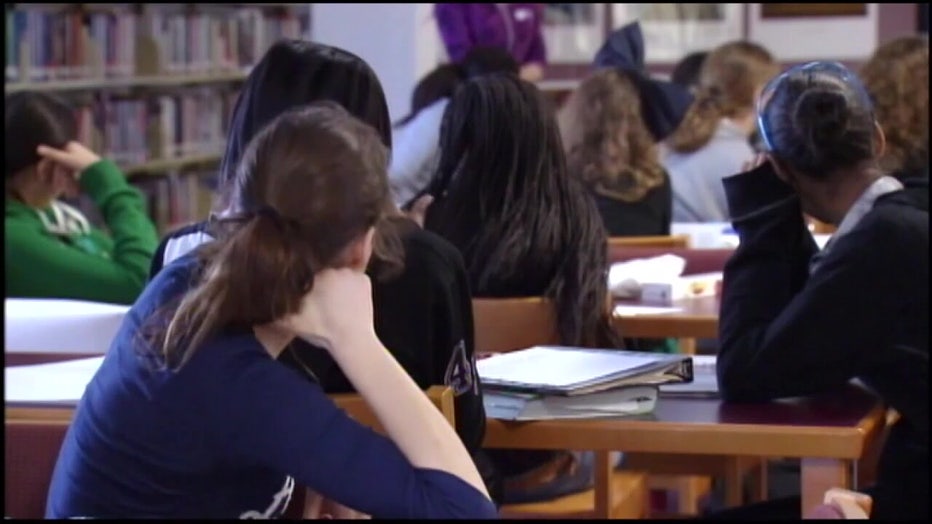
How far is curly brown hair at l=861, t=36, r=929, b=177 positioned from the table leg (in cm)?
127

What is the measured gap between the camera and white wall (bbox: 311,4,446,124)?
538 cm

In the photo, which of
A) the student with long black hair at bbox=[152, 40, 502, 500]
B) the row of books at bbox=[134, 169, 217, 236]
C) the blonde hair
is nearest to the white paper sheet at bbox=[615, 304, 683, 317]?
the student with long black hair at bbox=[152, 40, 502, 500]

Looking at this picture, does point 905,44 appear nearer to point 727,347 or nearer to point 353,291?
point 727,347

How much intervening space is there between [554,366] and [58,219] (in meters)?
1.69

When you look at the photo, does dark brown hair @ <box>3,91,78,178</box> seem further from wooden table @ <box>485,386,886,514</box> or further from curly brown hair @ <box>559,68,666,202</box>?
wooden table @ <box>485,386,886,514</box>

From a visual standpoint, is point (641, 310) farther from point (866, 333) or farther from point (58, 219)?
point (58, 219)

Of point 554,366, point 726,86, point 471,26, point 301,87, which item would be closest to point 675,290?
point 554,366

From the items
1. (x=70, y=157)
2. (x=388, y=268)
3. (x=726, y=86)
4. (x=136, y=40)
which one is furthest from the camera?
(x=136, y=40)

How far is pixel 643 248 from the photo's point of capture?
135 inches

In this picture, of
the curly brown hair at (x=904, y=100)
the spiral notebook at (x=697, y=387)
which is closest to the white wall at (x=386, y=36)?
the curly brown hair at (x=904, y=100)

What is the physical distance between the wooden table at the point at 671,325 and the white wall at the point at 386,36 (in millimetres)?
2755

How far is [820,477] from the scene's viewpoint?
1.94 metres

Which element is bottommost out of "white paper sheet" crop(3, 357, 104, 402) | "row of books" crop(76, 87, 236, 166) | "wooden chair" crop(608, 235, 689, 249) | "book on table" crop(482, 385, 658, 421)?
"row of books" crop(76, 87, 236, 166)

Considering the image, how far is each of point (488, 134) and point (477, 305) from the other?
0.46m
